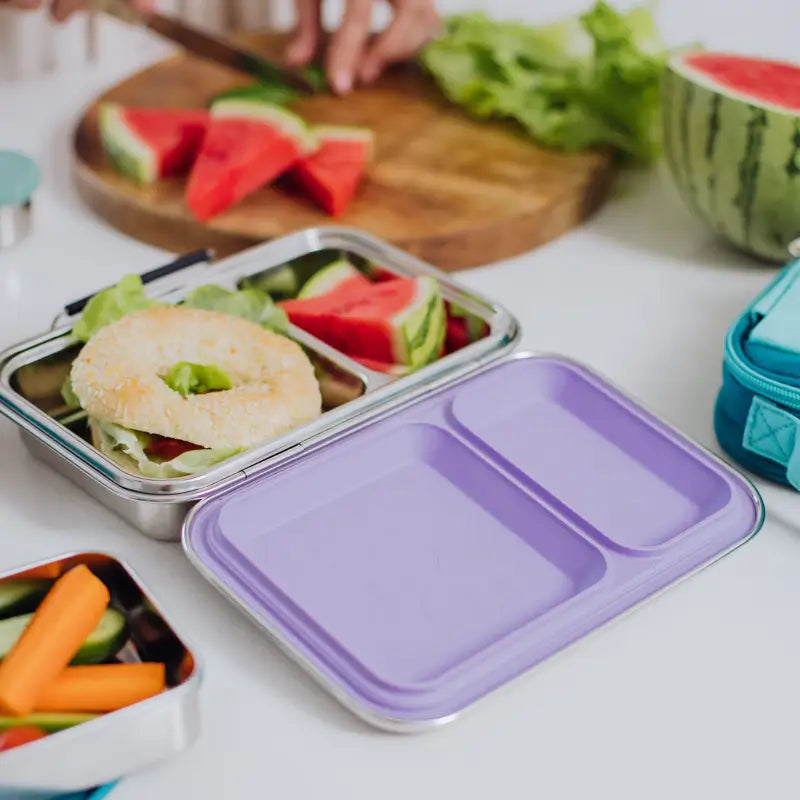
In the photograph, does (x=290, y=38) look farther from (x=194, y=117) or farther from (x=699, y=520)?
(x=699, y=520)

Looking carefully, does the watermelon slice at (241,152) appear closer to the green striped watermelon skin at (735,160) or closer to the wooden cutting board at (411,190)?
the wooden cutting board at (411,190)

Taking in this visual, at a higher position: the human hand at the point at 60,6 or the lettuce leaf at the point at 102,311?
the human hand at the point at 60,6

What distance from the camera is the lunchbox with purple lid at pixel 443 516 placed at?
1.22 meters

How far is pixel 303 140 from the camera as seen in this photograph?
6.61 feet

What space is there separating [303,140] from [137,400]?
0.79 meters

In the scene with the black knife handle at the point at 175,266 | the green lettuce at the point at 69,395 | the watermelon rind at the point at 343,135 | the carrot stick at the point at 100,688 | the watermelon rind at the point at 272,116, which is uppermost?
the watermelon rind at the point at 272,116

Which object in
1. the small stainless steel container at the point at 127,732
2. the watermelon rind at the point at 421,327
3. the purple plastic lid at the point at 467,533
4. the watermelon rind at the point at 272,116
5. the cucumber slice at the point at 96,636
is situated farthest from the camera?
the watermelon rind at the point at 272,116

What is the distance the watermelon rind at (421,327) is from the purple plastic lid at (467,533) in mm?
99

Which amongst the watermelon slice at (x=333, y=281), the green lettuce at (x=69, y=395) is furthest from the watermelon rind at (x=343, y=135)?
the green lettuce at (x=69, y=395)

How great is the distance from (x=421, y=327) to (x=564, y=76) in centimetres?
85

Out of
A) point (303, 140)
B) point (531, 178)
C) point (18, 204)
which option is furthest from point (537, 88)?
point (18, 204)

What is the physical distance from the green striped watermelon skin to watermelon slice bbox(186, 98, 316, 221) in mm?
589

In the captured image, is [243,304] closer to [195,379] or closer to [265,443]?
[195,379]

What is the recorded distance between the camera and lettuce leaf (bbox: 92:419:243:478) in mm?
1353
